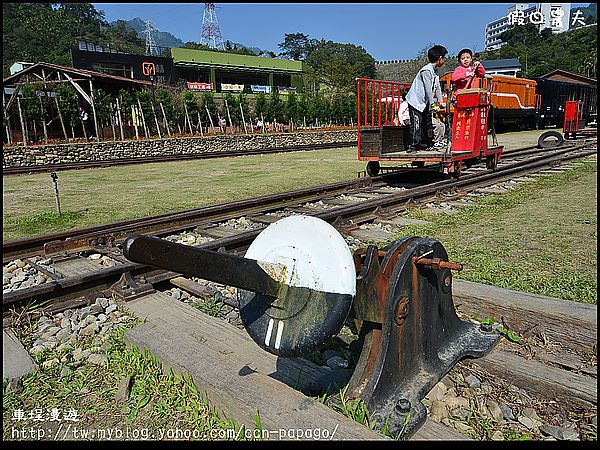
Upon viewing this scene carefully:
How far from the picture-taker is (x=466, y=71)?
30.6 ft

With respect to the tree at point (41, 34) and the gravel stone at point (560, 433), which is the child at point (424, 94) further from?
the tree at point (41, 34)

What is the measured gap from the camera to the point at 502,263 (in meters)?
4.17

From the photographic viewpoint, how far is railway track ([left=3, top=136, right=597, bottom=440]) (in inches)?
95.4

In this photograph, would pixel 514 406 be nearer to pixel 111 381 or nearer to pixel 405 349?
pixel 405 349

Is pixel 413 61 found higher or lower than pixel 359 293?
higher

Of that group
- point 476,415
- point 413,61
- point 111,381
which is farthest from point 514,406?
point 413,61

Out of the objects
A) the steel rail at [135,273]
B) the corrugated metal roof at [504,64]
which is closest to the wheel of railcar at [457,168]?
the steel rail at [135,273]

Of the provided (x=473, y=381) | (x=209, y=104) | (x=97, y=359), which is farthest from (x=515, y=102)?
(x=97, y=359)

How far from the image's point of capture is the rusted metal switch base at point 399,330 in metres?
1.91

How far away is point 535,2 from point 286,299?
235677 millimetres

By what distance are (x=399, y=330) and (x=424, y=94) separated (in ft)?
24.2

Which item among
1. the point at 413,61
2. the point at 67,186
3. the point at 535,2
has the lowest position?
the point at 67,186

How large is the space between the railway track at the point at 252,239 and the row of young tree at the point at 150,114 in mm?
19035

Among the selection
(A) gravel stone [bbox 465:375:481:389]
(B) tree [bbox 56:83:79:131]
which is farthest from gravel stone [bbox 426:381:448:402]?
(B) tree [bbox 56:83:79:131]
